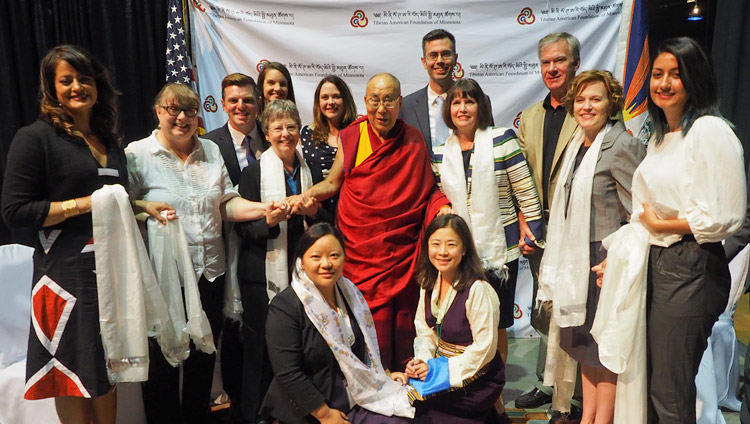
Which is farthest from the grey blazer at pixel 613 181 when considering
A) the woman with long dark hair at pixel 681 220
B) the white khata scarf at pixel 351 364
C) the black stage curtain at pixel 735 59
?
the black stage curtain at pixel 735 59

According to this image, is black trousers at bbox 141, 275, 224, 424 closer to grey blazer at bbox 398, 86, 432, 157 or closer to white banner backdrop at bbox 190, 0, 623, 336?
grey blazer at bbox 398, 86, 432, 157

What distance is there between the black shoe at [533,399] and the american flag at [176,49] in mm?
2746

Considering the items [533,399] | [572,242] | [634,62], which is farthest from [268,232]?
[634,62]

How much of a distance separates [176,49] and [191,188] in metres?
1.65

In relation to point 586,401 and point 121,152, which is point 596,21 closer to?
point 586,401

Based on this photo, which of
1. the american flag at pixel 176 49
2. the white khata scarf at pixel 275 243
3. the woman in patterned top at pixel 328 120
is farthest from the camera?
the american flag at pixel 176 49

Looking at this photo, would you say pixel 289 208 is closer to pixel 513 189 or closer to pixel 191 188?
pixel 191 188

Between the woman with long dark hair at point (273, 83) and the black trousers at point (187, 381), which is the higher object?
the woman with long dark hair at point (273, 83)

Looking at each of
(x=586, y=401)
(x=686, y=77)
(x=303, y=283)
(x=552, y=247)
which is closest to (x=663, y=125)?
(x=686, y=77)

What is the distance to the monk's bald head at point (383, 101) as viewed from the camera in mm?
2709

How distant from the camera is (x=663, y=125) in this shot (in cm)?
223

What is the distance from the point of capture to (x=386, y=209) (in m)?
2.76

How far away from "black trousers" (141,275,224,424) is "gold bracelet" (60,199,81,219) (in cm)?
68

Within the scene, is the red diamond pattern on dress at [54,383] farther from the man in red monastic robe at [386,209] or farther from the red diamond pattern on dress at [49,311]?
the man in red monastic robe at [386,209]
